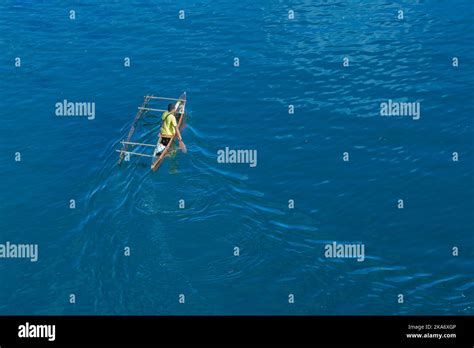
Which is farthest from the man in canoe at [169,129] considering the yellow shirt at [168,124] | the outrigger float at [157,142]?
the outrigger float at [157,142]

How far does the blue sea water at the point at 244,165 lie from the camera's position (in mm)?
35656

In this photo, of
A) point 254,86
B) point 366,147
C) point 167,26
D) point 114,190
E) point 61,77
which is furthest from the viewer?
point 167,26

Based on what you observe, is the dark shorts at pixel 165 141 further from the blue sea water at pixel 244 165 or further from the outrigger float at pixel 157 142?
the blue sea water at pixel 244 165

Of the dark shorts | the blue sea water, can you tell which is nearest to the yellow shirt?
the dark shorts

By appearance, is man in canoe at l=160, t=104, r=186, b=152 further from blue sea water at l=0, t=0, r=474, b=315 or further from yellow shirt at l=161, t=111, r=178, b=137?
blue sea water at l=0, t=0, r=474, b=315

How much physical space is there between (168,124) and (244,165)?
19.2 feet

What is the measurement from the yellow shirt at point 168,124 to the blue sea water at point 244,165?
6.79 ft

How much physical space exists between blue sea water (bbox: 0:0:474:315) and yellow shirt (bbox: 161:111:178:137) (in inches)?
81.4

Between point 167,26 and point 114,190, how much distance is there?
80.7ft

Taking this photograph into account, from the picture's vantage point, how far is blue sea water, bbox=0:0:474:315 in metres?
35.7

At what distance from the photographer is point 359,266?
36.1m

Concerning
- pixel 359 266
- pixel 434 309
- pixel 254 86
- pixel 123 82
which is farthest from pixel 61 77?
pixel 434 309

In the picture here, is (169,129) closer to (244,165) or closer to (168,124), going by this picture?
(168,124)

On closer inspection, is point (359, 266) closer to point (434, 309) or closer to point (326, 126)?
point (434, 309)
